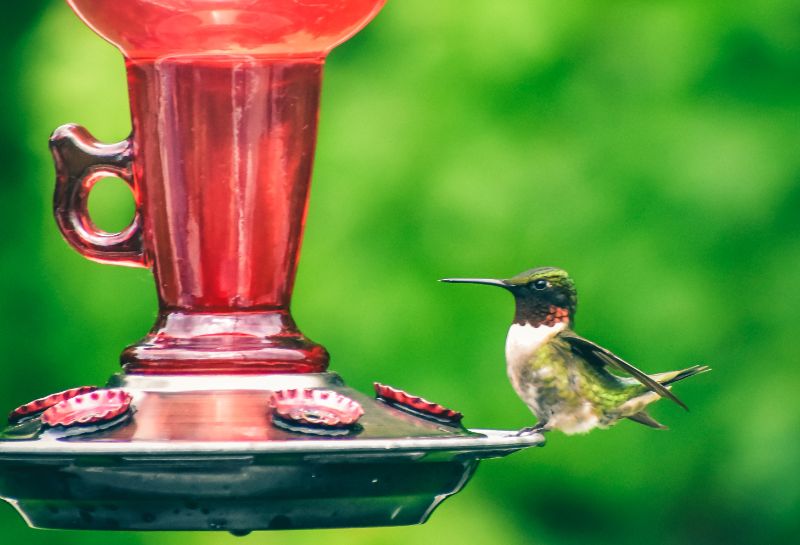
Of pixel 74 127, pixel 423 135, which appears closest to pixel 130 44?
pixel 74 127

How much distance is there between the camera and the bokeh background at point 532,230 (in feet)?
19.7

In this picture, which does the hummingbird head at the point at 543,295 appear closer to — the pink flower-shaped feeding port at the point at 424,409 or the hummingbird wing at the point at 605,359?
the hummingbird wing at the point at 605,359

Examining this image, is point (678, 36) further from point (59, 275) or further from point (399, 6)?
Result: point (59, 275)

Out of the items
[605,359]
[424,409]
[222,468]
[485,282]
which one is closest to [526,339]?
[605,359]

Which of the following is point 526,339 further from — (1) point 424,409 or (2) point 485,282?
(1) point 424,409

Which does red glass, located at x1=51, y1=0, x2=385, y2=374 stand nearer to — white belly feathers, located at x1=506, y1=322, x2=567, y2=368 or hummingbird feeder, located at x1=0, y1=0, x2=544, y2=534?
hummingbird feeder, located at x1=0, y1=0, x2=544, y2=534

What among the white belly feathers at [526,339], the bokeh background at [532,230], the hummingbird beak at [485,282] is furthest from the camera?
the bokeh background at [532,230]

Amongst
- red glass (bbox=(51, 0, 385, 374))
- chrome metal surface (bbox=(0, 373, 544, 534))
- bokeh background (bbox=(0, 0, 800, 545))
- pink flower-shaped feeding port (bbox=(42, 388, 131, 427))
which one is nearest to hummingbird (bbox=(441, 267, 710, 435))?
red glass (bbox=(51, 0, 385, 374))

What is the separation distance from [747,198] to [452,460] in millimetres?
3989

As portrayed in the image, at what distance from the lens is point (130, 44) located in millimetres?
2711

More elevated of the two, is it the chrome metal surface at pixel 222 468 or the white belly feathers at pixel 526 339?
the chrome metal surface at pixel 222 468

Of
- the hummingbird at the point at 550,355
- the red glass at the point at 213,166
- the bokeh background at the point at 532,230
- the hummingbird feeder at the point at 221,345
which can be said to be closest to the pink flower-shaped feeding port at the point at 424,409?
the hummingbird feeder at the point at 221,345

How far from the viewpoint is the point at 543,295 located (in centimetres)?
370

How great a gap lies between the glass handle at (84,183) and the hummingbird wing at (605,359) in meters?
0.98
